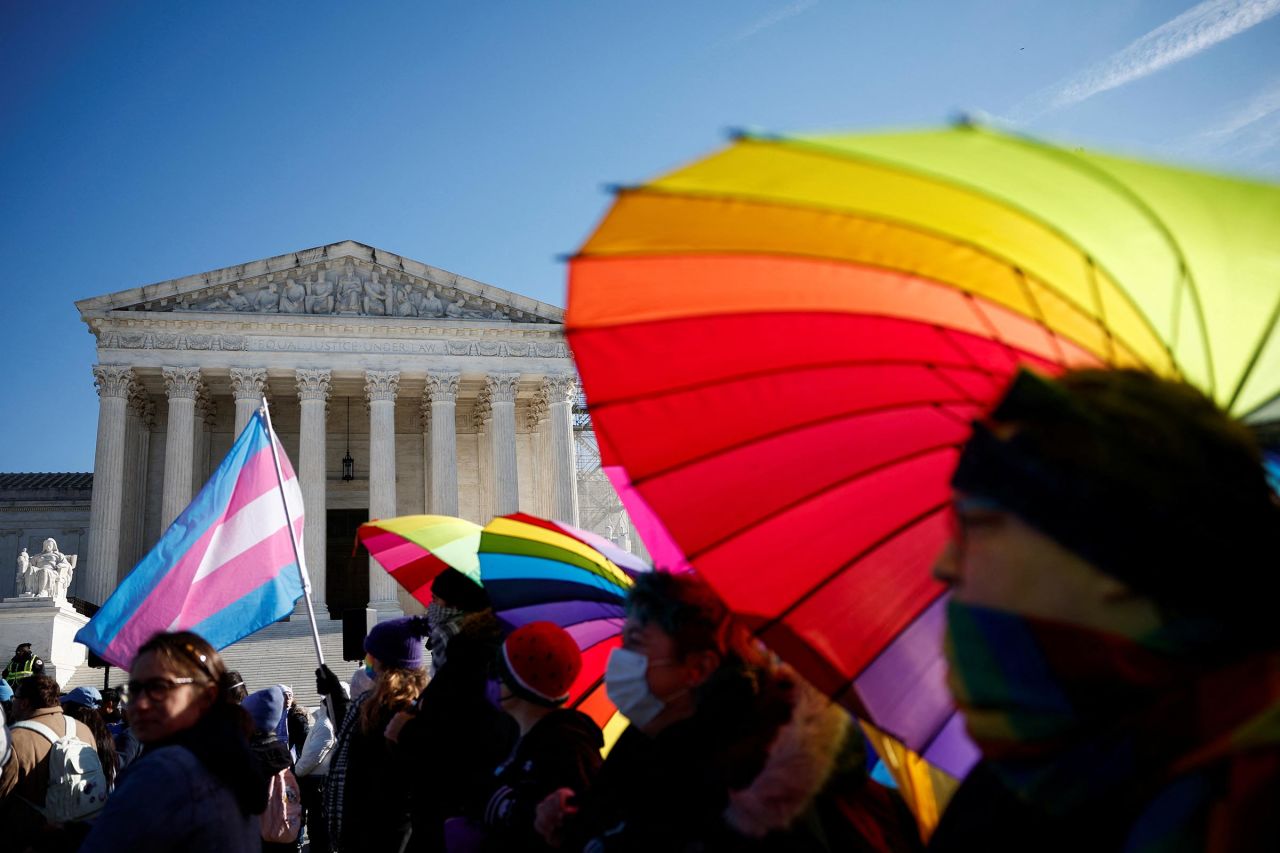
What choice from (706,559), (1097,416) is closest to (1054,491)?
(1097,416)

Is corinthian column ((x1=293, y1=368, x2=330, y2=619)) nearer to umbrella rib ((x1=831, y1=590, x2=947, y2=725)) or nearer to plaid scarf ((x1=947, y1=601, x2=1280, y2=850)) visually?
umbrella rib ((x1=831, y1=590, x2=947, y2=725))

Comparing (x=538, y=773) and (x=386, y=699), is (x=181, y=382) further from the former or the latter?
(x=538, y=773)

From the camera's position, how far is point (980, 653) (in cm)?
137

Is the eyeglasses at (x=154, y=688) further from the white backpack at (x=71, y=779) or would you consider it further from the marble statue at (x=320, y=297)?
the marble statue at (x=320, y=297)

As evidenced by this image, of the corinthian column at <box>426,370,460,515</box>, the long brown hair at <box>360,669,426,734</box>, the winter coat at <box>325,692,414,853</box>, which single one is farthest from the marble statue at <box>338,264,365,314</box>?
the winter coat at <box>325,692,414,853</box>

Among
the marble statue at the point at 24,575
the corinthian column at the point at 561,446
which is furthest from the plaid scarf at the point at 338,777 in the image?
the corinthian column at the point at 561,446

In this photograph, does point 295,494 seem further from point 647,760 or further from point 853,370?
point 853,370

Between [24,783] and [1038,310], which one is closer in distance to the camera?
[1038,310]

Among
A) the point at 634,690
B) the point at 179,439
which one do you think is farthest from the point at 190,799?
the point at 179,439

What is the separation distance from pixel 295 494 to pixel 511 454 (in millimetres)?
24727

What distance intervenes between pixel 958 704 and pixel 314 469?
30.0m

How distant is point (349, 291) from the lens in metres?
31.6

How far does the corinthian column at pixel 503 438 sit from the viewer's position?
30.8 metres

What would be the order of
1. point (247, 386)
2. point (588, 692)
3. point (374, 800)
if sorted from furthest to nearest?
point (247, 386) < point (374, 800) < point (588, 692)
